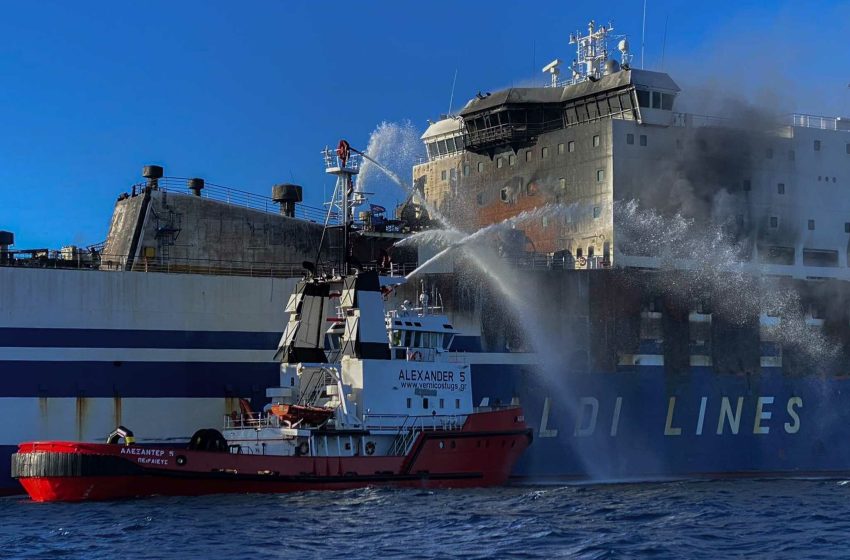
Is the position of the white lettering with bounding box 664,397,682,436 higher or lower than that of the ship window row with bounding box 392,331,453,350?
lower

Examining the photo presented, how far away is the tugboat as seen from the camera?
1043 inches

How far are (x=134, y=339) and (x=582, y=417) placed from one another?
12.8 m

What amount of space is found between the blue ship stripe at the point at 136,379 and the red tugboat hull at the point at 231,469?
280cm

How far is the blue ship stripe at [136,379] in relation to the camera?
97.8 ft

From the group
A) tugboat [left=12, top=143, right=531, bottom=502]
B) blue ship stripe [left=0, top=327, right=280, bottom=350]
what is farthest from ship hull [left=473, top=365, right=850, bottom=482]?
blue ship stripe [left=0, top=327, right=280, bottom=350]

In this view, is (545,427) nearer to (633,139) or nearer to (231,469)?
(633,139)

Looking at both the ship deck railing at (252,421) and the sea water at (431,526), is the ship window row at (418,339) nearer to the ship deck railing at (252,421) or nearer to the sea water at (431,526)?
the ship deck railing at (252,421)

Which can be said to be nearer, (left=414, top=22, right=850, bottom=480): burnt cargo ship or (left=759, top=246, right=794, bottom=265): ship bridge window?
(left=414, top=22, right=850, bottom=480): burnt cargo ship

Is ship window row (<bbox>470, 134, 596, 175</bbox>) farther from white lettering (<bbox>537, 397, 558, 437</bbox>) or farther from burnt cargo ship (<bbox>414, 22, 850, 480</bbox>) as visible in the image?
white lettering (<bbox>537, 397, 558, 437</bbox>)

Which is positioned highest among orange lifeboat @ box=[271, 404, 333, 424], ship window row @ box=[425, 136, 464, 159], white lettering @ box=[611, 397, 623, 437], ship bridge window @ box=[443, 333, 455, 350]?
ship window row @ box=[425, 136, 464, 159]

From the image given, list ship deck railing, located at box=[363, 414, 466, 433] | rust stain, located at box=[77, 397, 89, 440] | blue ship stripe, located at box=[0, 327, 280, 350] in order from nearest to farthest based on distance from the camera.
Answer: ship deck railing, located at box=[363, 414, 466, 433] < blue ship stripe, located at box=[0, 327, 280, 350] < rust stain, located at box=[77, 397, 89, 440]

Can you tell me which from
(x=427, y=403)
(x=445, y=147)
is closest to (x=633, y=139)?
(x=445, y=147)

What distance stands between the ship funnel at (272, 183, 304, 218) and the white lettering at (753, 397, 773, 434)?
51.6 feet

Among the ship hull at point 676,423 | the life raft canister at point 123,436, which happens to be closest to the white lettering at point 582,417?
the ship hull at point 676,423
